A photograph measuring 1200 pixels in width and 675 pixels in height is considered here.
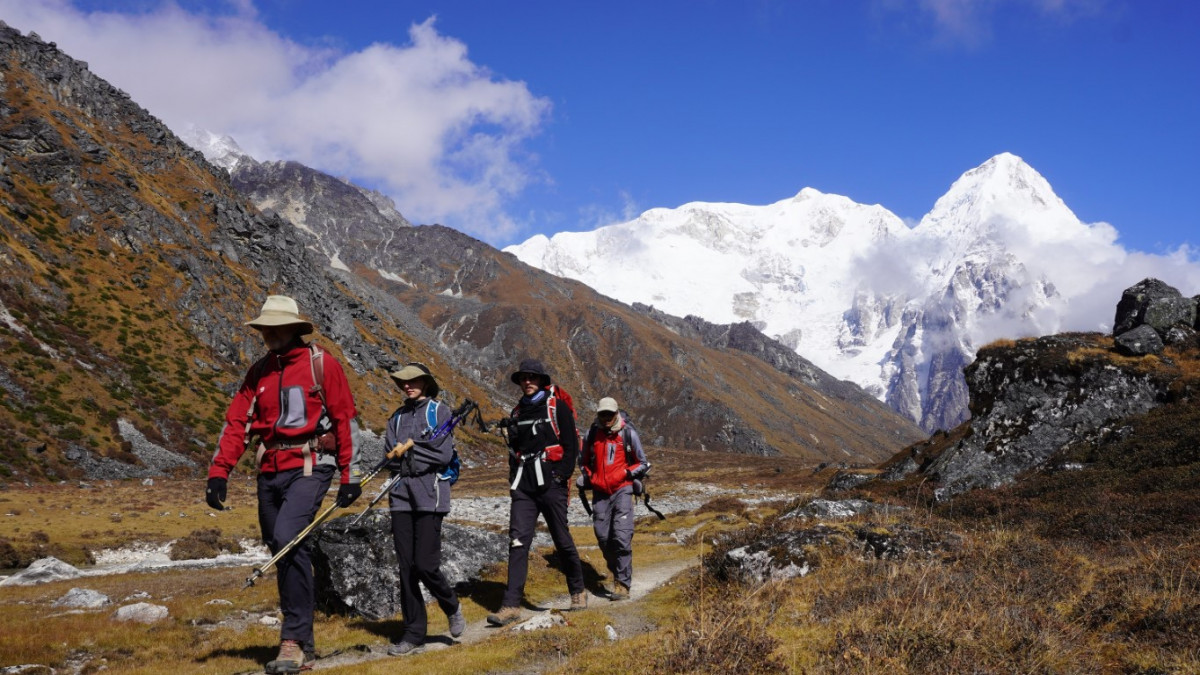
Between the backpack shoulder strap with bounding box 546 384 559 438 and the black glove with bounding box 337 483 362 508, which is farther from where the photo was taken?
the backpack shoulder strap with bounding box 546 384 559 438

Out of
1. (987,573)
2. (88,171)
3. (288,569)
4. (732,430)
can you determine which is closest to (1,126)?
(88,171)

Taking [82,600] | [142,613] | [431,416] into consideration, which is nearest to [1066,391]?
[431,416]

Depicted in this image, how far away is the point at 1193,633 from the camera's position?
5.95m

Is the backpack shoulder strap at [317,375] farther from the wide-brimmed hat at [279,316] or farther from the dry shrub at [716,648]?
the dry shrub at [716,648]

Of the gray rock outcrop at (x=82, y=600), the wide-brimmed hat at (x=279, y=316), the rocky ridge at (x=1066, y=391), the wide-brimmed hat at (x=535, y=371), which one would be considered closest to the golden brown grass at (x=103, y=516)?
the gray rock outcrop at (x=82, y=600)

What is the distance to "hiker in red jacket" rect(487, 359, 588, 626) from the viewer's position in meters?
10.2

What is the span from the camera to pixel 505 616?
9.89 metres

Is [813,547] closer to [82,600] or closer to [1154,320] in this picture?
[82,600]

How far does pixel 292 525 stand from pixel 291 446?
859 millimetres

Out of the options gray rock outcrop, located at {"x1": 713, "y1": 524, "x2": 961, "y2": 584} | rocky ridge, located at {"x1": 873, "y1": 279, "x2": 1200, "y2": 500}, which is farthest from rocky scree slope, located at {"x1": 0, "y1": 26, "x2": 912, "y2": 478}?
rocky ridge, located at {"x1": 873, "y1": 279, "x2": 1200, "y2": 500}

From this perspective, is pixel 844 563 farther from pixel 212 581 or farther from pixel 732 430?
pixel 732 430

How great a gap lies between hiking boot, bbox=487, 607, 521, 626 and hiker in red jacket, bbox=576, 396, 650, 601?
2258 millimetres

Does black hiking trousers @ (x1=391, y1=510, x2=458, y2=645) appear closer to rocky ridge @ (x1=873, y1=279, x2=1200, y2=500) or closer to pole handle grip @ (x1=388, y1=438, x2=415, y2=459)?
pole handle grip @ (x1=388, y1=438, x2=415, y2=459)

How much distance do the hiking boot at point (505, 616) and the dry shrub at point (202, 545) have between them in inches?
802
